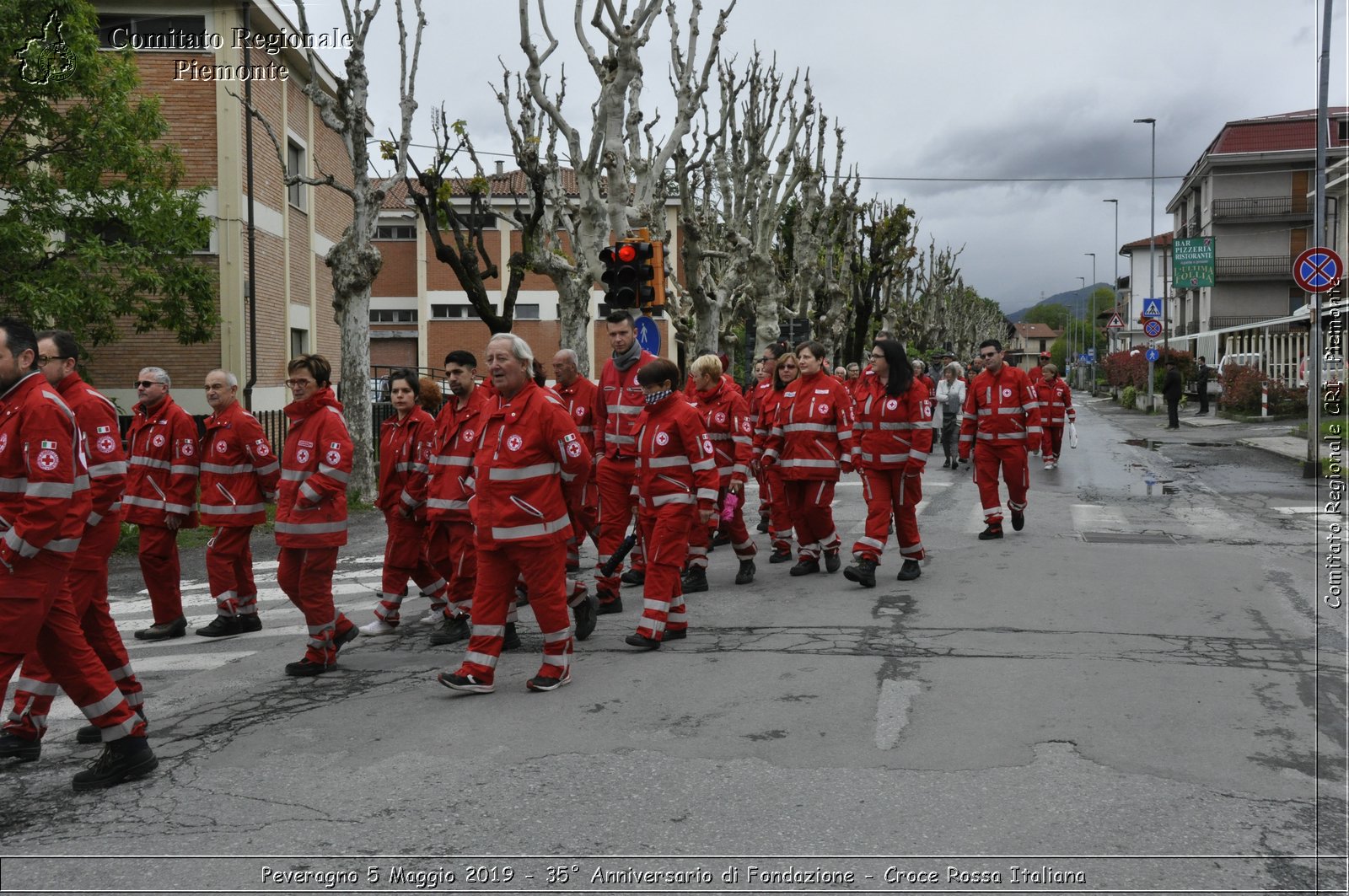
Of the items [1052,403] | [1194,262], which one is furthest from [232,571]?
[1194,262]

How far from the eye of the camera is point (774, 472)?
1060 centimetres

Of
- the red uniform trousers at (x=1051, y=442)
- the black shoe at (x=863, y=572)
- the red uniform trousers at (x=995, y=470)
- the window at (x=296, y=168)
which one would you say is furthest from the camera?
the window at (x=296, y=168)

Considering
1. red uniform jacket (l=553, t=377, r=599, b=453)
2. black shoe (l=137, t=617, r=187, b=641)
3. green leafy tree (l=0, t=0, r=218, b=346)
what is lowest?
black shoe (l=137, t=617, r=187, b=641)

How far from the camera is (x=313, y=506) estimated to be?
22.7 feet

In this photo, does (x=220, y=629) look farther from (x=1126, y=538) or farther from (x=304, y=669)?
(x=1126, y=538)

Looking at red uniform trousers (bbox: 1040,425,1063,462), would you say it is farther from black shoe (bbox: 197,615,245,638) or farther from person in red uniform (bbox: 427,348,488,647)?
black shoe (bbox: 197,615,245,638)

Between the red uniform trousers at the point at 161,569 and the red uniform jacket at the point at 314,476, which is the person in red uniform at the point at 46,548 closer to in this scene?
the red uniform jacket at the point at 314,476

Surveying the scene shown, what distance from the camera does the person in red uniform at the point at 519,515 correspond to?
6344 millimetres

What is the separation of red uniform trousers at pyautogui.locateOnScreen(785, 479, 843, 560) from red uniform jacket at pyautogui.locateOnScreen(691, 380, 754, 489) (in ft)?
1.58

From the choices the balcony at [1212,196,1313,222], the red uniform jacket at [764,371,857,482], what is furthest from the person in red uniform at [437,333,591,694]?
the balcony at [1212,196,1313,222]

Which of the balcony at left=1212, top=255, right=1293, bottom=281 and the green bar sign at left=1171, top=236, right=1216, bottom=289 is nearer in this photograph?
the green bar sign at left=1171, top=236, right=1216, bottom=289

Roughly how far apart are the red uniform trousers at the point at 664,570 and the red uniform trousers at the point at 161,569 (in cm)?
330

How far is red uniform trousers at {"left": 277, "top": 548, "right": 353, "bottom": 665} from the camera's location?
6922mm

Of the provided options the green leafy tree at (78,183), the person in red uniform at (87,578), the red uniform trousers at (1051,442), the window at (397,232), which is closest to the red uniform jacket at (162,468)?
the person in red uniform at (87,578)
